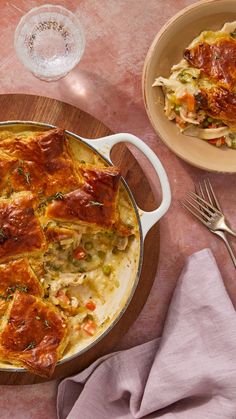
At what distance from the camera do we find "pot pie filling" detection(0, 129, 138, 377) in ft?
11.7

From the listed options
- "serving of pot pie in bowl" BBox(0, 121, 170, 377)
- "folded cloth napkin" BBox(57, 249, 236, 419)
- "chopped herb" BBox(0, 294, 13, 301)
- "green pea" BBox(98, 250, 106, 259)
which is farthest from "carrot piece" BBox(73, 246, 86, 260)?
"folded cloth napkin" BBox(57, 249, 236, 419)

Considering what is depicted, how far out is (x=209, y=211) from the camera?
4266 mm

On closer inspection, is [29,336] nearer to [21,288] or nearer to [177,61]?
[21,288]

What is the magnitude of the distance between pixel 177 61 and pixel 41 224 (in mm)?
1423

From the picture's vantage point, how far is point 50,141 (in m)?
3.57

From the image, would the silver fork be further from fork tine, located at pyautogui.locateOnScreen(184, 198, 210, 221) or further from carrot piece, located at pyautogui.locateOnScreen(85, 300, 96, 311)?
carrot piece, located at pyautogui.locateOnScreen(85, 300, 96, 311)

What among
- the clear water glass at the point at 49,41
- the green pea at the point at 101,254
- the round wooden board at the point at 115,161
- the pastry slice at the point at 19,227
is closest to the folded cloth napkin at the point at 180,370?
the round wooden board at the point at 115,161

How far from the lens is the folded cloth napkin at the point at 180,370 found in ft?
13.5

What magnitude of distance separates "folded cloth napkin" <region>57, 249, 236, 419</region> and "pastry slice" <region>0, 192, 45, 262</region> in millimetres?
1022

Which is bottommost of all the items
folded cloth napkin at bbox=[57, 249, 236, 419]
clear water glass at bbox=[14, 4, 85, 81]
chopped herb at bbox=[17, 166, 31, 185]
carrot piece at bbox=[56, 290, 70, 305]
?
folded cloth napkin at bbox=[57, 249, 236, 419]

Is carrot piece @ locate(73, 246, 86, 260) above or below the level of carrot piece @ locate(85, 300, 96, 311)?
above

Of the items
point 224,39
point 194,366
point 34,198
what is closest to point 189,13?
point 224,39

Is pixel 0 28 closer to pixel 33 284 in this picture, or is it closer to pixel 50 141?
pixel 50 141

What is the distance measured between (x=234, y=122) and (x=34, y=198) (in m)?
1.39
